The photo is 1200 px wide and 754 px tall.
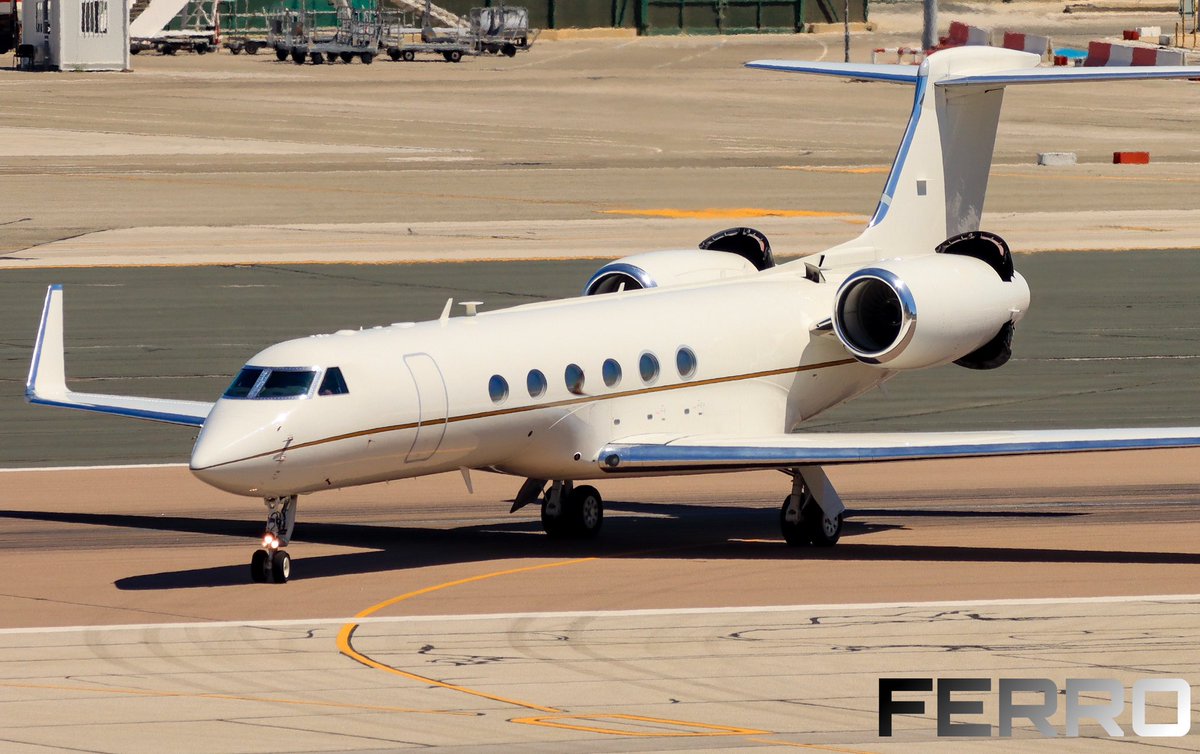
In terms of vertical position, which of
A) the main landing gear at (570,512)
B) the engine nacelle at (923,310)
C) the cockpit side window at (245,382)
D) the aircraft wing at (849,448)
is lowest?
the main landing gear at (570,512)

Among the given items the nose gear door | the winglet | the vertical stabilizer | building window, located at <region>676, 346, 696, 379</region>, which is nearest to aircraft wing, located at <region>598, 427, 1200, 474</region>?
building window, located at <region>676, 346, 696, 379</region>

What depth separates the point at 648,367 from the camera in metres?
24.4

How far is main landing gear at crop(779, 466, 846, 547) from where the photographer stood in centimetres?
2436

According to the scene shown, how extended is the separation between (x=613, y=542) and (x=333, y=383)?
4.84m

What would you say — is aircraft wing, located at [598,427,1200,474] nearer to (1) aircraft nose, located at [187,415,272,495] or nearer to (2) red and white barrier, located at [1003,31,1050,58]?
(1) aircraft nose, located at [187,415,272,495]

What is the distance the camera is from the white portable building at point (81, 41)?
11200 cm

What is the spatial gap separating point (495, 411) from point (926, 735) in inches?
323

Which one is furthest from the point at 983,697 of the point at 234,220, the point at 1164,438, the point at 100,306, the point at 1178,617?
the point at 234,220

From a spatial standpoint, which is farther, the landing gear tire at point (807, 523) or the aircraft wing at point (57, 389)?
the aircraft wing at point (57, 389)

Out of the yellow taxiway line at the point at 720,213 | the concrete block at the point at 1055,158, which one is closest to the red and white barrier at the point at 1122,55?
the concrete block at the point at 1055,158

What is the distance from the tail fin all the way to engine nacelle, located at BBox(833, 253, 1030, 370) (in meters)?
2.02

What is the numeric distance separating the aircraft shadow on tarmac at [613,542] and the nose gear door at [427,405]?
1661 millimetres

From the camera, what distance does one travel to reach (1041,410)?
33.3m

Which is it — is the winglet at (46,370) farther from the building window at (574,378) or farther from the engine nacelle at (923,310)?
the engine nacelle at (923,310)
